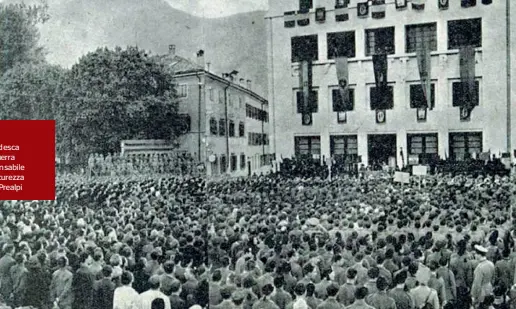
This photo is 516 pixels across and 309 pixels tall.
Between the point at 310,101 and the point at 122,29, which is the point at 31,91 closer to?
the point at 122,29

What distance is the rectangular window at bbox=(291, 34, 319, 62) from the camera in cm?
811

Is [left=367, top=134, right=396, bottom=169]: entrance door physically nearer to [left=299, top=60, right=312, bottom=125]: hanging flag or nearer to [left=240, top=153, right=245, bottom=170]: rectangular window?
[left=299, top=60, right=312, bottom=125]: hanging flag

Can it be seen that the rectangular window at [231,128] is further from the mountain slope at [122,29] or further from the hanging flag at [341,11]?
the hanging flag at [341,11]

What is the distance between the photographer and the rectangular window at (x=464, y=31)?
8438 mm

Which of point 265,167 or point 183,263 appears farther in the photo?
point 265,167

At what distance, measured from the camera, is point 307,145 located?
341 inches

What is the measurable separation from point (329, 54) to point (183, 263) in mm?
4716

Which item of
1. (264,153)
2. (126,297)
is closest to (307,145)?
(264,153)

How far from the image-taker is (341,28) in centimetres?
885

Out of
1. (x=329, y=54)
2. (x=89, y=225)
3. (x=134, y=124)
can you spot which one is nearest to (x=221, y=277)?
(x=89, y=225)

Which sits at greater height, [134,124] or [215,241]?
[134,124]

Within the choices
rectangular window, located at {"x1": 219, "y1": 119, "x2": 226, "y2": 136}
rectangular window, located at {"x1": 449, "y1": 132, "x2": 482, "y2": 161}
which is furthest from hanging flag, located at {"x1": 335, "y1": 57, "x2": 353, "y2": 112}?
rectangular window, located at {"x1": 219, "y1": 119, "x2": 226, "y2": 136}

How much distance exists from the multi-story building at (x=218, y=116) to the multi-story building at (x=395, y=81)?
54 cm

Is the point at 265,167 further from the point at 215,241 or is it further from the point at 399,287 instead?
the point at 399,287
